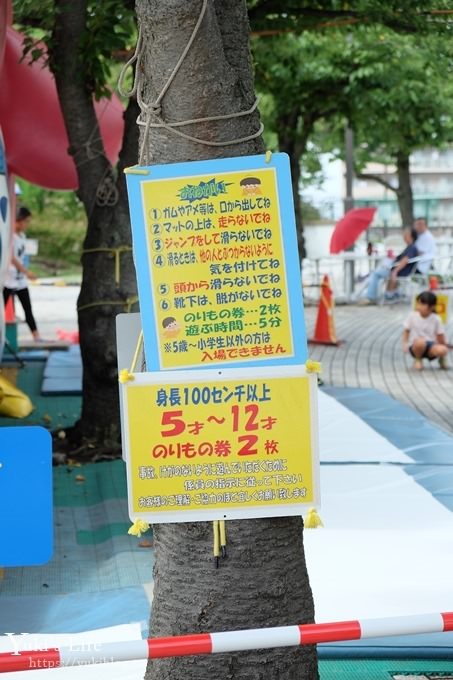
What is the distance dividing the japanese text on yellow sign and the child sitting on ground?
890cm

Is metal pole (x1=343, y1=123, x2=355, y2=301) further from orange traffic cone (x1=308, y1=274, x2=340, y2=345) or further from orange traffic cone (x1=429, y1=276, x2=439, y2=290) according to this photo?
orange traffic cone (x1=308, y1=274, x2=340, y2=345)

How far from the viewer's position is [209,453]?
11.8 feet

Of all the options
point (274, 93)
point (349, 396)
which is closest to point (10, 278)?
point (349, 396)

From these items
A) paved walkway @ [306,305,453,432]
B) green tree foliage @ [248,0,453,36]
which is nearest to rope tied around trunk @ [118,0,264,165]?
green tree foliage @ [248,0,453,36]

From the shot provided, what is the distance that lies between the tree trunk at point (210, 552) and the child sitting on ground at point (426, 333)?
887 cm

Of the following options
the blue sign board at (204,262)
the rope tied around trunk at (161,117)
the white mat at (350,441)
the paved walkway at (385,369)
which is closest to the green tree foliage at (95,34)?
the white mat at (350,441)

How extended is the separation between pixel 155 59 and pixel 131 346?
0.99 metres

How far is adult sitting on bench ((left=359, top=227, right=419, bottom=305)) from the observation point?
18.0 m

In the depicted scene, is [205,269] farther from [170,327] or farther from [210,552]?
[210,552]

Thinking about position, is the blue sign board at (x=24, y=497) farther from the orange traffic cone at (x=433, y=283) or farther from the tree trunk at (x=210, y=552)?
the orange traffic cone at (x=433, y=283)

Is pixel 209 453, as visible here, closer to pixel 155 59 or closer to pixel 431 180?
pixel 155 59

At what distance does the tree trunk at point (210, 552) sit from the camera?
3639 millimetres

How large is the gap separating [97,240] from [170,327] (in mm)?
5044

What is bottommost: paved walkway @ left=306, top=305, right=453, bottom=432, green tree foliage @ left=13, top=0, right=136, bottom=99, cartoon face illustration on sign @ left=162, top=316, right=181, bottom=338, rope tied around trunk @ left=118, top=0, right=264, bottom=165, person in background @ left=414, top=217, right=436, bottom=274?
paved walkway @ left=306, top=305, right=453, bottom=432
